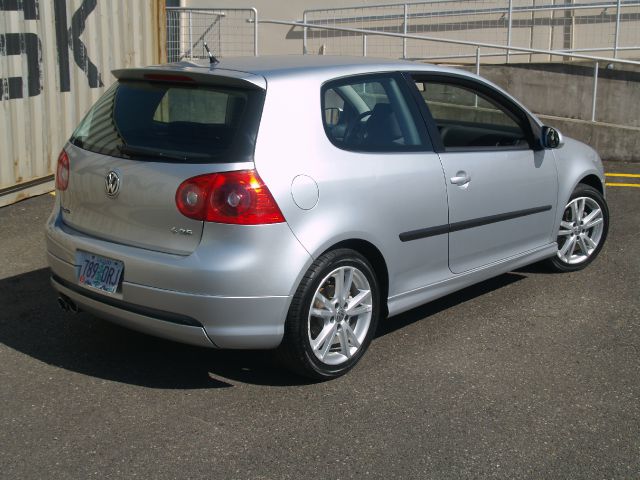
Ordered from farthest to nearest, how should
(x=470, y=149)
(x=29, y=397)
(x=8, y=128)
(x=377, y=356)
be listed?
1. (x=8, y=128)
2. (x=470, y=149)
3. (x=377, y=356)
4. (x=29, y=397)

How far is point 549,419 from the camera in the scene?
4148mm

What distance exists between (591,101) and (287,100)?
9269mm

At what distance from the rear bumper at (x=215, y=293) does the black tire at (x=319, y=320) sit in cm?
7

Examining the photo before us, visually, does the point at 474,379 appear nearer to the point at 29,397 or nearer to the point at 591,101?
the point at 29,397

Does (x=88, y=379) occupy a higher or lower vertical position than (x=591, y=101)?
lower

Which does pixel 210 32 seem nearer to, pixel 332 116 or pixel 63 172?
pixel 63 172

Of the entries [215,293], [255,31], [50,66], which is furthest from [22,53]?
[215,293]

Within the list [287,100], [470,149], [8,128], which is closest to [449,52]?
[8,128]

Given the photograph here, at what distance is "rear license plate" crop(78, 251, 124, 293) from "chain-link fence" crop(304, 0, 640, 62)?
10.5 m

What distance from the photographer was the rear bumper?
4074 millimetres

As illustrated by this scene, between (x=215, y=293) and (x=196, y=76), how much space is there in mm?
1162

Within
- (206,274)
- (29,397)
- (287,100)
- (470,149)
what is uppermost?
(287,100)

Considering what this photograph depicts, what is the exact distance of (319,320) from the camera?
4.52 meters

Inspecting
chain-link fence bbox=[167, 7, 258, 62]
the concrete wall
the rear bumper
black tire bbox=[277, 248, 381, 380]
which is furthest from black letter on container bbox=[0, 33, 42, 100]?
the concrete wall
